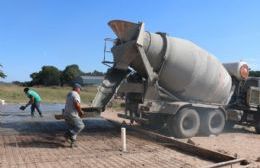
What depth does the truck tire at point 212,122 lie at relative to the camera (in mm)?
14414

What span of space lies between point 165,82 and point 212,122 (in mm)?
2800

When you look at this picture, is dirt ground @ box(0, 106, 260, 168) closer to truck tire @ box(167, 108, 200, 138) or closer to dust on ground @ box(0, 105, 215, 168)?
dust on ground @ box(0, 105, 215, 168)

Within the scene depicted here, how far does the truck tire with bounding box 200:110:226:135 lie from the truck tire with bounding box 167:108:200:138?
1.64 ft

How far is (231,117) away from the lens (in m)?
16.0

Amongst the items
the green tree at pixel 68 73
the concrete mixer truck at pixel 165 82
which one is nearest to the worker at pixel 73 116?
the concrete mixer truck at pixel 165 82

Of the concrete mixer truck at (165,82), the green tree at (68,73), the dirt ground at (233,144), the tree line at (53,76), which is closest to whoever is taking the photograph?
the dirt ground at (233,144)

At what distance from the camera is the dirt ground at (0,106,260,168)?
8.41 meters

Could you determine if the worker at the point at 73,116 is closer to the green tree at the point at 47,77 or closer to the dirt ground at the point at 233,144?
the dirt ground at the point at 233,144

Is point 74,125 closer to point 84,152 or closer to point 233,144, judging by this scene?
point 84,152

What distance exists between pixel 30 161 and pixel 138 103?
598 centimetres

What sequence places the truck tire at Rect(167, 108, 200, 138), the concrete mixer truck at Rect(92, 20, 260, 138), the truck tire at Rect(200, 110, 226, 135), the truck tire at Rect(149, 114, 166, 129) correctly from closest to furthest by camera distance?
1. the concrete mixer truck at Rect(92, 20, 260, 138)
2. the truck tire at Rect(167, 108, 200, 138)
3. the truck tire at Rect(149, 114, 166, 129)
4. the truck tire at Rect(200, 110, 226, 135)

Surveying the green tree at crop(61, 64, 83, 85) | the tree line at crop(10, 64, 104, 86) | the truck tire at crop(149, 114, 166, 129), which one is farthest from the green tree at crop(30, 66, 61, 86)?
the truck tire at crop(149, 114, 166, 129)

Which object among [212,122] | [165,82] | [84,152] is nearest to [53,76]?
[212,122]

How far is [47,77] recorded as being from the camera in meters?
67.6
